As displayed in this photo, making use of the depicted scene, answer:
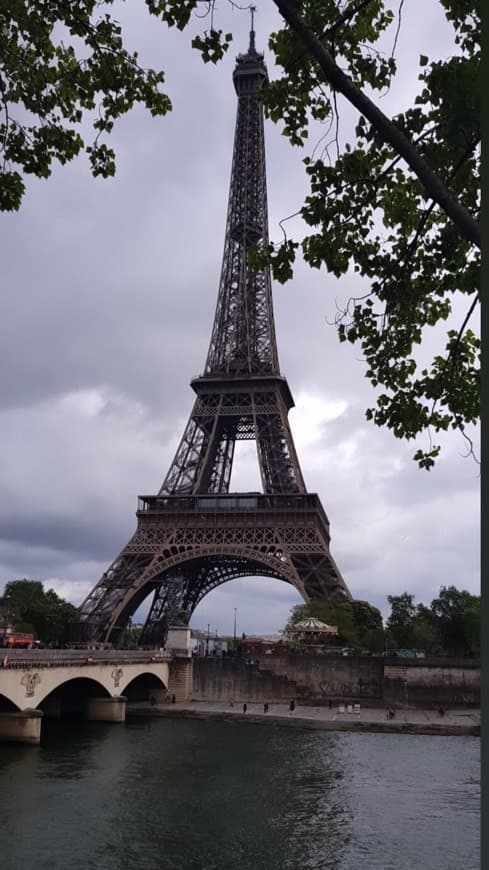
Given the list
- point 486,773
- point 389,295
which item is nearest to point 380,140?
point 389,295

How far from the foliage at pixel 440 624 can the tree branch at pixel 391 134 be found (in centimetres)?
6892

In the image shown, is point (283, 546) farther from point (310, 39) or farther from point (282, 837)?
point (310, 39)

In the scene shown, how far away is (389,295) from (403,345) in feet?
4.31

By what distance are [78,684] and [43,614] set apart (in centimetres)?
3169

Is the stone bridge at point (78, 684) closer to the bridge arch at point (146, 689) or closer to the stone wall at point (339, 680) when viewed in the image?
the bridge arch at point (146, 689)

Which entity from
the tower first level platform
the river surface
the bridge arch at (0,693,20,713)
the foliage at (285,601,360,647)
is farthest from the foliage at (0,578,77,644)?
the river surface

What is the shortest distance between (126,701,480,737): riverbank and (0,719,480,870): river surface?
6.77m

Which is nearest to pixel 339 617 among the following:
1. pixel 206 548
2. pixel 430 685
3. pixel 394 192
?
pixel 430 685

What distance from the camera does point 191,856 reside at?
1872 centimetres

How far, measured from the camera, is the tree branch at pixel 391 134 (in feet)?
20.9

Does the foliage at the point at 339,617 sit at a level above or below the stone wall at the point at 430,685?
above

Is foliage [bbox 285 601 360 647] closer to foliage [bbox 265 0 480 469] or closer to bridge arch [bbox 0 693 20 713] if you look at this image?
bridge arch [bbox 0 693 20 713]

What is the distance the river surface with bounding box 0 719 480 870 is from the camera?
18781 millimetres

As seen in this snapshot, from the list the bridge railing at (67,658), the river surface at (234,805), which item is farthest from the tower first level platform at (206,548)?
the river surface at (234,805)
